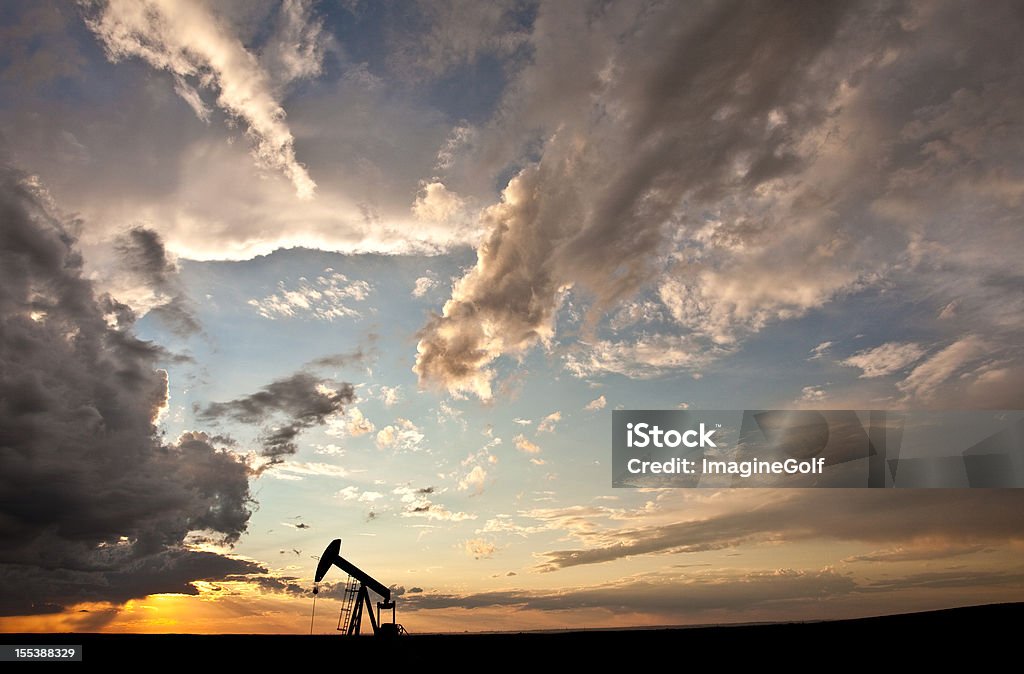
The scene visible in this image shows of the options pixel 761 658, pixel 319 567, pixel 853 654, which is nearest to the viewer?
pixel 853 654

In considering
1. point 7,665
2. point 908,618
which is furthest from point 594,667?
point 7,665

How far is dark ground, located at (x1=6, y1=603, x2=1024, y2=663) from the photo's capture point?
2330cm

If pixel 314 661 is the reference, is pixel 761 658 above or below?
above

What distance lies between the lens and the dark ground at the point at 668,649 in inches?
917

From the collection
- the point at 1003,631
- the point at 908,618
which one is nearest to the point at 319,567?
the point at 908,618

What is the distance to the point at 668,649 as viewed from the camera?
33812mm

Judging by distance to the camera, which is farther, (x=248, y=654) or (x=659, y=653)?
(x=248, y=654)

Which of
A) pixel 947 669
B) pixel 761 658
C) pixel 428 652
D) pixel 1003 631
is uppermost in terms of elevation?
pixel 1003 631

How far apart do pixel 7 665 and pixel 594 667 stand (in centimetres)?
3355

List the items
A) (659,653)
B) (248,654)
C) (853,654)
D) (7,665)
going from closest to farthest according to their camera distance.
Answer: (853,654), (7,665), (659,653), (248,654)

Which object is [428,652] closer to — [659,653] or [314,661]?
[314,661]

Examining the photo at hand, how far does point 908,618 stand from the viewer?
2667cm

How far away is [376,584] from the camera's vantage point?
149 feet

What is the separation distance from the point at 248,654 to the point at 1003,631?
43.9 meters
